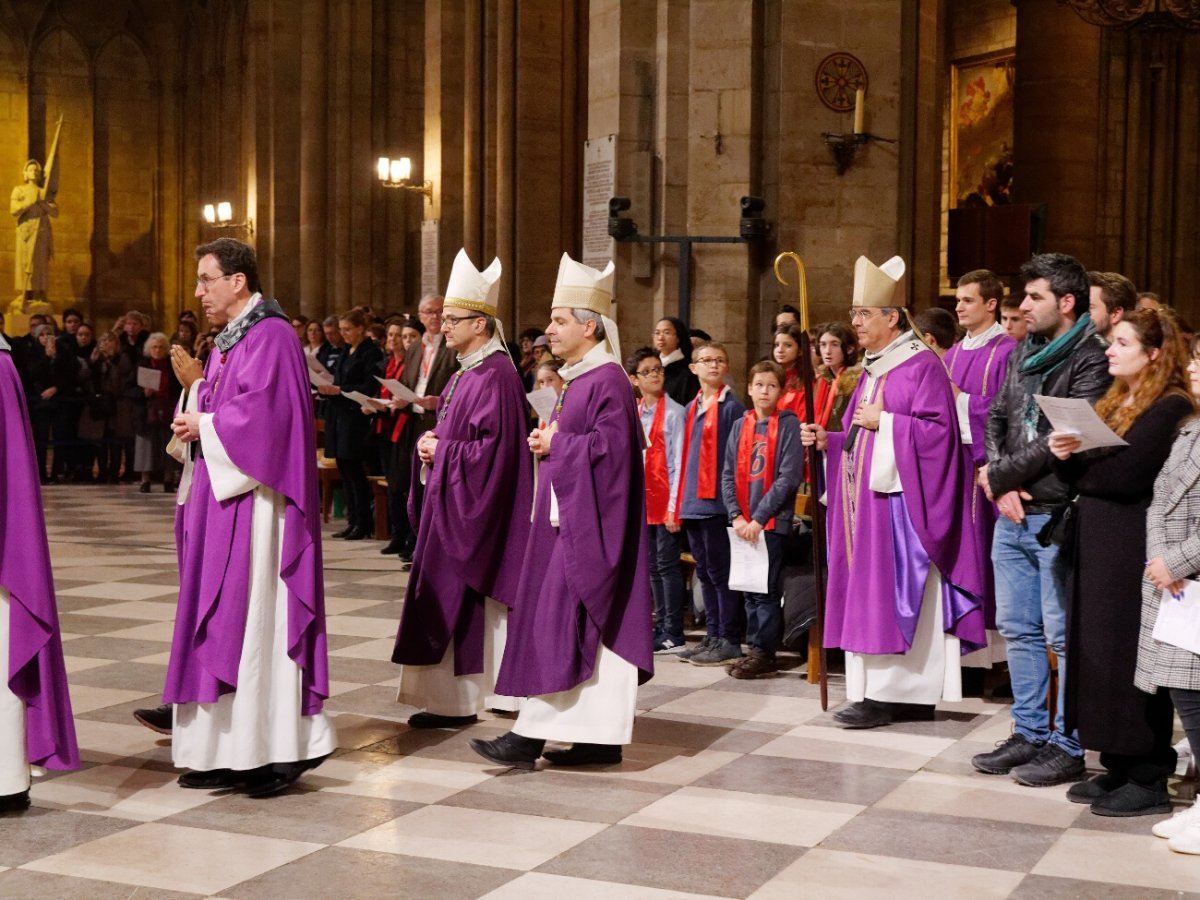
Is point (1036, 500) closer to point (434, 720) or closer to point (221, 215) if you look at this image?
point (434, 720)

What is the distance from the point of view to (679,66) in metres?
12.6

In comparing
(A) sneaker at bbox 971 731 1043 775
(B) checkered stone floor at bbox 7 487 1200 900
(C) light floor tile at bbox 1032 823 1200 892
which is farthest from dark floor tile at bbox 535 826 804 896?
(A) sneaker at bbox 971 731 1043 775

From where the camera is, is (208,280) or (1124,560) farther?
(208,280)

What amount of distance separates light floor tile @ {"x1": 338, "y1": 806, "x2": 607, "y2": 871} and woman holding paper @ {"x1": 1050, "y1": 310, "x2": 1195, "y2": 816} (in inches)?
68.9

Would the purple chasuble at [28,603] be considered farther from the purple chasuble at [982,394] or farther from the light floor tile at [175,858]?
the purple chasuble at [982,394]

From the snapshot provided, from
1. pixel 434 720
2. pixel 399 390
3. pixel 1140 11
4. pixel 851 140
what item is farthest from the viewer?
pixel 1140 11

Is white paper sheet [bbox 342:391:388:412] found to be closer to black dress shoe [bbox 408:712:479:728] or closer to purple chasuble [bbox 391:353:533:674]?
purple chasuble [bbox 391:353:533:674]

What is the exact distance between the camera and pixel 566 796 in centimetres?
595

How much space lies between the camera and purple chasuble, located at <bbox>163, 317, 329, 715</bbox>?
576 centimetres

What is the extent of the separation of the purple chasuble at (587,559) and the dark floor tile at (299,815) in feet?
2.60

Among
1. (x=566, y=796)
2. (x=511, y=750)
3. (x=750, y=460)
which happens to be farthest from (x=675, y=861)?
(x=750, y=460)

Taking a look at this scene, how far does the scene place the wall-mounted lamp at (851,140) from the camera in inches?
472

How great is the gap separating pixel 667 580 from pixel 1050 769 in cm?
309

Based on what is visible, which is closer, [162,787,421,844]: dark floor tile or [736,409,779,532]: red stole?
[162,787,421,844]: dark floor tile
